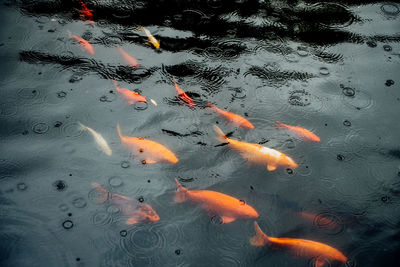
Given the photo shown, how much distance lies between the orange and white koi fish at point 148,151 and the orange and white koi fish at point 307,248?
136 cm

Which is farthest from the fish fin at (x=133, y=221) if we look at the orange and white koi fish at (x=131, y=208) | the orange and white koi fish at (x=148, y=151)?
the orange and white koi fish at (x=148, y=151)

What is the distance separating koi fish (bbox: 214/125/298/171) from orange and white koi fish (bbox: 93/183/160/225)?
1.30 metres

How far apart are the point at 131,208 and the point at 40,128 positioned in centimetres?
168

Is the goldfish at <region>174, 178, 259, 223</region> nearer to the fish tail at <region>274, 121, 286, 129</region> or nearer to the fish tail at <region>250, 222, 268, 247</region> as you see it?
the fish tail at <region>250, 222, 268, 247</region>

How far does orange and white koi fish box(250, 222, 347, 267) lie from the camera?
324 centimetres

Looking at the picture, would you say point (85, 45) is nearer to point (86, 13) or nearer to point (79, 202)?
point (86, 13)

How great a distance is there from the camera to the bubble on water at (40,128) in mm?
4152

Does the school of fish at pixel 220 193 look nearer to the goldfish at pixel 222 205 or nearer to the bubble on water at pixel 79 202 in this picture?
the goldfish at pixel 222 205

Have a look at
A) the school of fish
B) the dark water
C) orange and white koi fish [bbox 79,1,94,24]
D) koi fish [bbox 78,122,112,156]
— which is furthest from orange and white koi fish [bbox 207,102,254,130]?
orange and white koi fish [bbox 79,1,94,24]

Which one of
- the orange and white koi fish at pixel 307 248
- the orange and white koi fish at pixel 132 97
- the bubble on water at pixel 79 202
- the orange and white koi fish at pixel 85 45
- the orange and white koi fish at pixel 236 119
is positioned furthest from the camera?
the orange and white koi fish at pixel 85 45

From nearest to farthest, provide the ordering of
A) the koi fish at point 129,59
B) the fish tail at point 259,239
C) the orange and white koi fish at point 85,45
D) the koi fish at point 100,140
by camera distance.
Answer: the fish tail at point 259,239, the koi fish at point 100,140, the koi fish at point 129,59, the orange and white koi fish at point 85,45

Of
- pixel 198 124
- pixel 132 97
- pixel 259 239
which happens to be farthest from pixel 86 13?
pixel 259 239

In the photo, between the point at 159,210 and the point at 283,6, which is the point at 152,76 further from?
the point at 283,6

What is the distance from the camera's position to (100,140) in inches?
161
